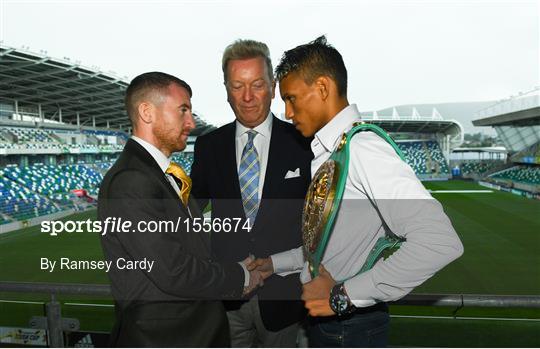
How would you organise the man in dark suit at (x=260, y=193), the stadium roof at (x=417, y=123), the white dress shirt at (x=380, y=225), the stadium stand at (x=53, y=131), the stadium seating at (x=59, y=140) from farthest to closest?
1. the stadium roof at (x=417, y=123)
2. the stadium seating at (x=59, y=140)
3. the stadium stand at (x=53, y=131)
4. the man in dark suit at (x=260, y=193)
5. the white dress shirt at (x=380, y=225)

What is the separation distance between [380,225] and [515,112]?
37.3 m

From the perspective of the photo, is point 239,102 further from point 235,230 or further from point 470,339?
point 470,339

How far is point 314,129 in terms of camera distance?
1.48 metres

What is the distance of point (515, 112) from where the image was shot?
32.3 m

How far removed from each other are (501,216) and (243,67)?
2088 centimetres

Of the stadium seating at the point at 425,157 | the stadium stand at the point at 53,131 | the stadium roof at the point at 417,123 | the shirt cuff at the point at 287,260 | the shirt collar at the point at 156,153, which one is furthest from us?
the stadium roof at the point at 417,123

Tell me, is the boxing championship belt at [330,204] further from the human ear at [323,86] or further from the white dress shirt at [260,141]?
the white dress shirt at [260,141]

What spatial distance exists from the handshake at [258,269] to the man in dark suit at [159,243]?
0.28 feet

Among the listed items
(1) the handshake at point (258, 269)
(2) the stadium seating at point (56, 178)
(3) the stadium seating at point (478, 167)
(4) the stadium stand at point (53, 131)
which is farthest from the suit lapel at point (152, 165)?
(3) the stadium seating at point (478, 167)

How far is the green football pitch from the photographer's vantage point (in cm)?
317

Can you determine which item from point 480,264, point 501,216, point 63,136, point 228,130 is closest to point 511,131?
point 501,216

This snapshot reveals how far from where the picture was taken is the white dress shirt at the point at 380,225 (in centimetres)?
111

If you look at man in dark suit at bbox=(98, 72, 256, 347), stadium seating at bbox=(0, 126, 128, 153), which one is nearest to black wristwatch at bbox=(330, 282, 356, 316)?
man in dark suit at bbox=(98, 72, 256, 347)

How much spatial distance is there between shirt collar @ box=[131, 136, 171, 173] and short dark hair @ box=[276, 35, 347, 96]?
0.59m
